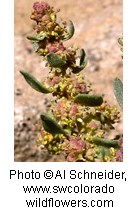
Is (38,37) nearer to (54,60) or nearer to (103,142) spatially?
(54,60)

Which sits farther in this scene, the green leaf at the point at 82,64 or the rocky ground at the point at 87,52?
the rocky ground at the point at 87,52

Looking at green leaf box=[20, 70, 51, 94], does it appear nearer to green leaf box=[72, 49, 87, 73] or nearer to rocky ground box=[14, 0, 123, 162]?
green leaf box=[72, 49, 87, 73]

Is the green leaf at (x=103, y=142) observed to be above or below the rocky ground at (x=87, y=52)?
below

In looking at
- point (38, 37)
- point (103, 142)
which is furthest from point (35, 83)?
point (103, 142)

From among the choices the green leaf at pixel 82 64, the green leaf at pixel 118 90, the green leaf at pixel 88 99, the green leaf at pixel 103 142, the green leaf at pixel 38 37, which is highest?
the green leaf at pixel 38 37

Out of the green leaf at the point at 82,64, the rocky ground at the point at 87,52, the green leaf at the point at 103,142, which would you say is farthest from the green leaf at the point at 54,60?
the rocky ground at the point at 87,52

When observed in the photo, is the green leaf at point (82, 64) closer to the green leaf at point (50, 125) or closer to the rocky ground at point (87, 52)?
the green leaf at point (50, 125)
